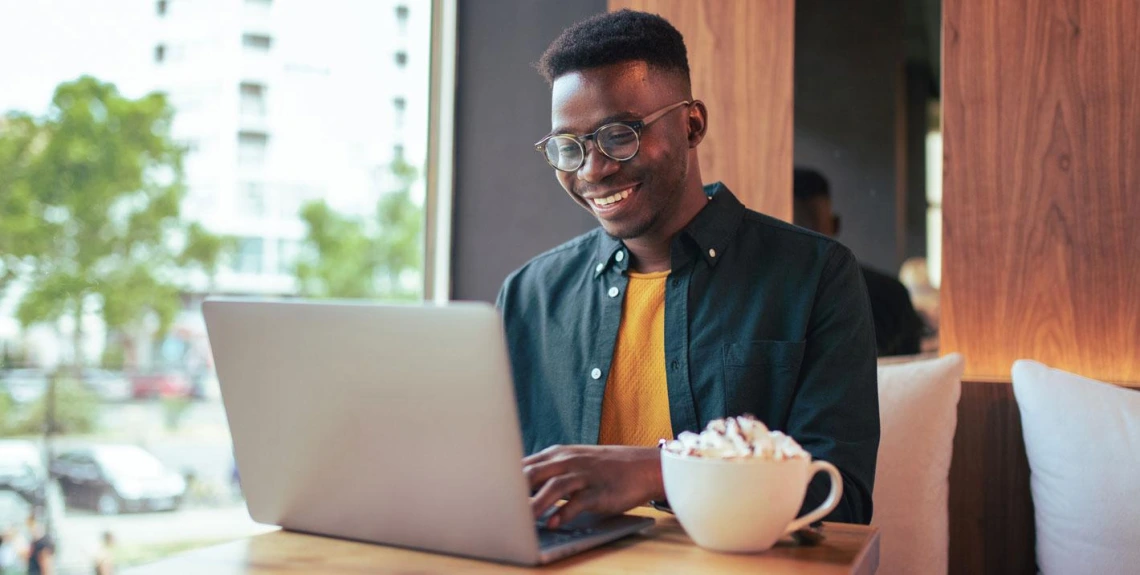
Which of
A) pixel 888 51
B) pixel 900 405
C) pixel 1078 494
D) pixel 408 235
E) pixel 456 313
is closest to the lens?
pixel 456 313

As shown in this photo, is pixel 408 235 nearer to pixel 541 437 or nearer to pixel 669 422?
pixel 541 437

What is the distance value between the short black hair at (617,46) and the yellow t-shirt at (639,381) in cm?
38

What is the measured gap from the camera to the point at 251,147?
2.55 meters

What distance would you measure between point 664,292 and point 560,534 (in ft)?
2.49

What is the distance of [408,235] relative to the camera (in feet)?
9.87

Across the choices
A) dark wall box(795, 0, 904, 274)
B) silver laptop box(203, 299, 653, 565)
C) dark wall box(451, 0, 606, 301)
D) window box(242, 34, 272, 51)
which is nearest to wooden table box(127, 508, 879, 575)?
silver laptop box(203, 299, 653, 565)

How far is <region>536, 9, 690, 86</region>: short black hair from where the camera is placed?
66.6 inches

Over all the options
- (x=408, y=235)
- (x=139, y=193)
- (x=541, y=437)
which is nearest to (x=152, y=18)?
(x=139, y=193)

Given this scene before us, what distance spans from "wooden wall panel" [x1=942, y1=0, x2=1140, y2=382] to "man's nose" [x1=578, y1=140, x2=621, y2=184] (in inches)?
38.3

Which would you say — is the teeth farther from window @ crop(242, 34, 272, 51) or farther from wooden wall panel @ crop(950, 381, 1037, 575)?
window @ crop(242, 34, 272, 51)

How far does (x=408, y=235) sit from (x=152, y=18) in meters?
0.96

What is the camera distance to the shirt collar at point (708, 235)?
1743mm

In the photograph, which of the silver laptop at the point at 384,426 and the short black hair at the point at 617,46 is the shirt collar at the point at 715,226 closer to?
the short black hair at the point at 617,46

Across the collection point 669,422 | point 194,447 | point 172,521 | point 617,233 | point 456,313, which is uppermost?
point 617,233
